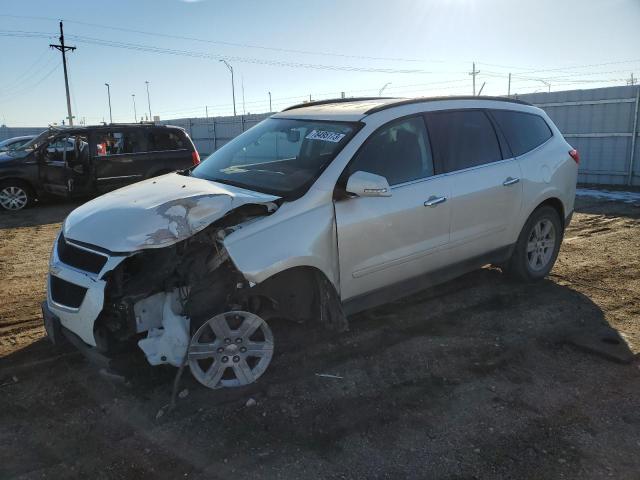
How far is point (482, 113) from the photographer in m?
4.91

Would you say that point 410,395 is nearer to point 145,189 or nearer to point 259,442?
point 259,442

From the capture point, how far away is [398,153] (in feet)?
13.5

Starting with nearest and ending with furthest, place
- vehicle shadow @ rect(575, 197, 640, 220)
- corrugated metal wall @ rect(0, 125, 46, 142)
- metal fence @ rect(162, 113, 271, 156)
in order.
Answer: vehicle shadow @ rect(575, 197, 640, 220) → metal fence @ rect(162, 113, 271, 156) → corrugated metal wall @ rect(0, 125, 46, 142)

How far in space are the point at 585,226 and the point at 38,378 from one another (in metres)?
7.86

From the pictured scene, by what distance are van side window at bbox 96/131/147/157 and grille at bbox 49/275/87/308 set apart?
8536 millimetres

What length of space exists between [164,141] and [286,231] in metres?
9.59

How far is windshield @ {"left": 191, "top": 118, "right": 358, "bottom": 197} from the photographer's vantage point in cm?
379

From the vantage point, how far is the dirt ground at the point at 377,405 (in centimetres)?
277

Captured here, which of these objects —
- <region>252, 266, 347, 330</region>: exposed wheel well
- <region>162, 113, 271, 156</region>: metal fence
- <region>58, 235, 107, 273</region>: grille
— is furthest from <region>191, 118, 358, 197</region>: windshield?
<region>162, 113, 271, 156</region>: metal fence

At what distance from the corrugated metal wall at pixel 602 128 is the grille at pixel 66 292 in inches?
520

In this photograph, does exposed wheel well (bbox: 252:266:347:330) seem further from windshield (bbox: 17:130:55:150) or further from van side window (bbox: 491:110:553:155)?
windshield (bbox: 17:130:55:150)

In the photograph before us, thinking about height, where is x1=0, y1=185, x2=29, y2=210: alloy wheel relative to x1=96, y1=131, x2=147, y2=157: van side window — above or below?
below

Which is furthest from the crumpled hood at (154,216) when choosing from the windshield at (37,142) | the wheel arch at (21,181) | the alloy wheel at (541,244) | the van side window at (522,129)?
the windshield at (37,142)

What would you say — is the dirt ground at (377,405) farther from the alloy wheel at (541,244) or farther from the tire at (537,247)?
the alloy wheel at (541,244)
